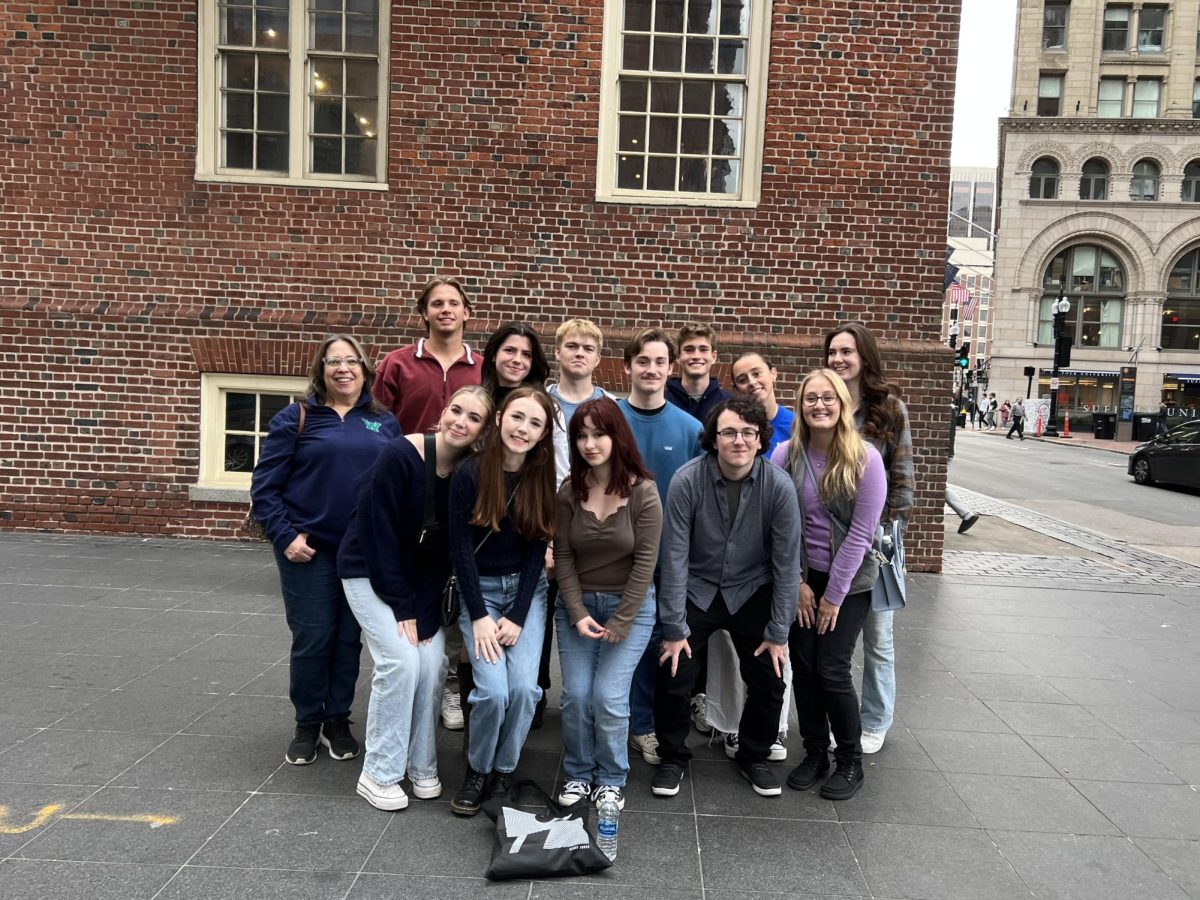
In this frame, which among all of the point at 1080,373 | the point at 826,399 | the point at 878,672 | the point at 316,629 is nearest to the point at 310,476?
the point at 316,629

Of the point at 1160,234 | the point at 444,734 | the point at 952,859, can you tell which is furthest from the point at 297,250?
the point at 1160,234

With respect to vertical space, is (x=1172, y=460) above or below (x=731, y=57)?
below

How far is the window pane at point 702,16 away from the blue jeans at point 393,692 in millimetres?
6941

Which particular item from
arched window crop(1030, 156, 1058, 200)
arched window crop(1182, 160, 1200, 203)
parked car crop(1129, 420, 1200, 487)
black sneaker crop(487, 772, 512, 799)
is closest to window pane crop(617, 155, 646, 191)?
black sneaker crop(487, 772, 512, 799)

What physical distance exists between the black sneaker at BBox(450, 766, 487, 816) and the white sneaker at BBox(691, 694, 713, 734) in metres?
1.31

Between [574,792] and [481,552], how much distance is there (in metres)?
1.07

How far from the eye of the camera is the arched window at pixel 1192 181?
148ft

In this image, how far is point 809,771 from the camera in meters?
3.84

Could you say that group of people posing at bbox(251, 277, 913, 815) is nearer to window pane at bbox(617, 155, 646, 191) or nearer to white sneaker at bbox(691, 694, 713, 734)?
white sneaker at bbox(691, 694, 713, 734)

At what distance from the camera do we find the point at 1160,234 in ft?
149

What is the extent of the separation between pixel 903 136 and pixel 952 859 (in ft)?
22.5

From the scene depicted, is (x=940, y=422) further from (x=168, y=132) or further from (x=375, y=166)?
(x=168, y=132)

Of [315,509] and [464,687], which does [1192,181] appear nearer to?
[464,687]

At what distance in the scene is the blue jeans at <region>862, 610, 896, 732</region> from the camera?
417 cm
